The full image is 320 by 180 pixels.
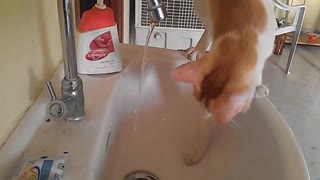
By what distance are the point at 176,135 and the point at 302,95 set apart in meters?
1.45

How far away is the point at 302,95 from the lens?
6.66 feet

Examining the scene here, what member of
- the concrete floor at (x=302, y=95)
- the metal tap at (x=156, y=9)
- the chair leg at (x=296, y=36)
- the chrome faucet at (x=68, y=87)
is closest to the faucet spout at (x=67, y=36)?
the chrome faucet at (x=68, y=87)

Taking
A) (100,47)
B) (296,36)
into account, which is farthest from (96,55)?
(296,36)

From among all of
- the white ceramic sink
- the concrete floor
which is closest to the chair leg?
the concrete floor

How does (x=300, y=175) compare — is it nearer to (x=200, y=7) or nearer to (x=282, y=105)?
(x=200, y=7)

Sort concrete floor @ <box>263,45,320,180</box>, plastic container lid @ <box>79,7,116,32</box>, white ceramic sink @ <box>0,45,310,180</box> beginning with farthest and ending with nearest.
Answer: concrete floor @ <box>263,45,320,180</box> → plastic container lid @ <box>79,7,116,32</box> → white ceramic sink @ <box>0,45,310,180</box>

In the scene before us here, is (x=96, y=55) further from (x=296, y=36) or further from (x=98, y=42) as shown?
(x=296, y=36)

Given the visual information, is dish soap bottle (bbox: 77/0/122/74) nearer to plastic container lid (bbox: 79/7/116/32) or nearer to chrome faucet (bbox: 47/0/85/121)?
plastic container lid (bbox: 79/7/116/32)

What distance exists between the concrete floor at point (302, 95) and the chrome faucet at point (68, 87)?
3.95 ft

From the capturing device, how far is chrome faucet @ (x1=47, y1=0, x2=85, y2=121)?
1.82 feet

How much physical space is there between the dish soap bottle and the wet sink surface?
46 millimetres

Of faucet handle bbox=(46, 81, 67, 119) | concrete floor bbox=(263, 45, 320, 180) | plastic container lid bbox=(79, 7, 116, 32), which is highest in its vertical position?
plastic container lid bbox=(79, 7, 116, 32)

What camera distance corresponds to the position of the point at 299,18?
2111 mm

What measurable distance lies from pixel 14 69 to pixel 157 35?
4.88 ft
